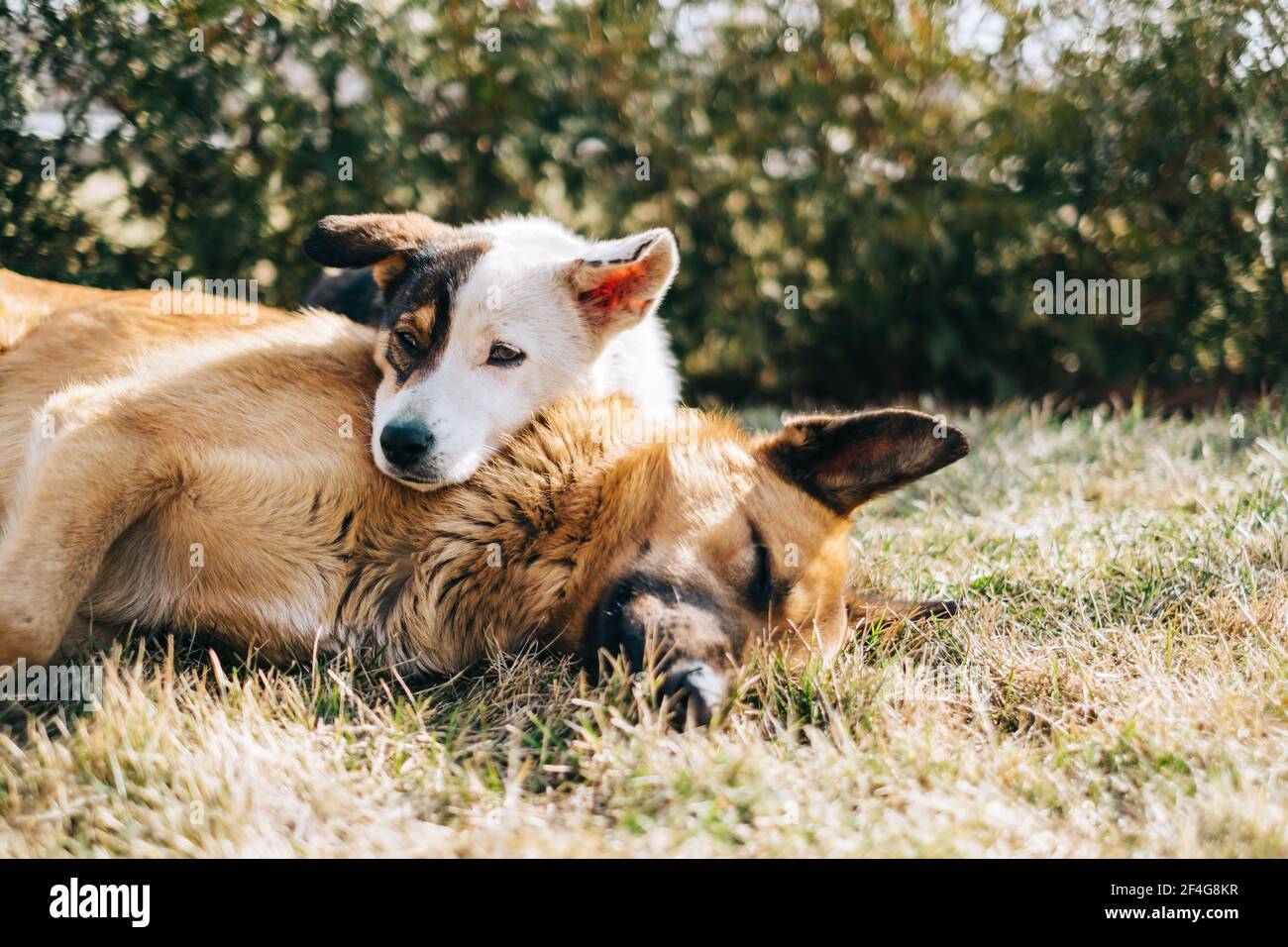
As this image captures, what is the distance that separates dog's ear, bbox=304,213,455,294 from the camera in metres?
3.15

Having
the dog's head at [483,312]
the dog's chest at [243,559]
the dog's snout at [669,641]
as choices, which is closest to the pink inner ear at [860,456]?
the dog's snout at [669,641]

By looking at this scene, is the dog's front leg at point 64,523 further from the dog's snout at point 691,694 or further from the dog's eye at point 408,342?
the dog's snout at point 691,694

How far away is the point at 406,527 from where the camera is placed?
96.7 inches

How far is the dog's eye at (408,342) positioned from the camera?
3018 mm

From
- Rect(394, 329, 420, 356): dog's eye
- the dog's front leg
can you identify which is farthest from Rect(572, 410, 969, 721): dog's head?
the dog's front leg

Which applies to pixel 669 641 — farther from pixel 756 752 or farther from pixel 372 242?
pixel 372 242

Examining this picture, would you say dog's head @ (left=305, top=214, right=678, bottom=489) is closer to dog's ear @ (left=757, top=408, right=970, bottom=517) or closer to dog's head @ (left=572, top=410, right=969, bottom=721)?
dog's head @ (left=572, top=410, right=969, bottom=721)

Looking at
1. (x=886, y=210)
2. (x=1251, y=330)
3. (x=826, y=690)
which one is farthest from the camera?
(x=886, y=210)

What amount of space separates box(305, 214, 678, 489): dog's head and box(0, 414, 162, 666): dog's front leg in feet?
2.01
